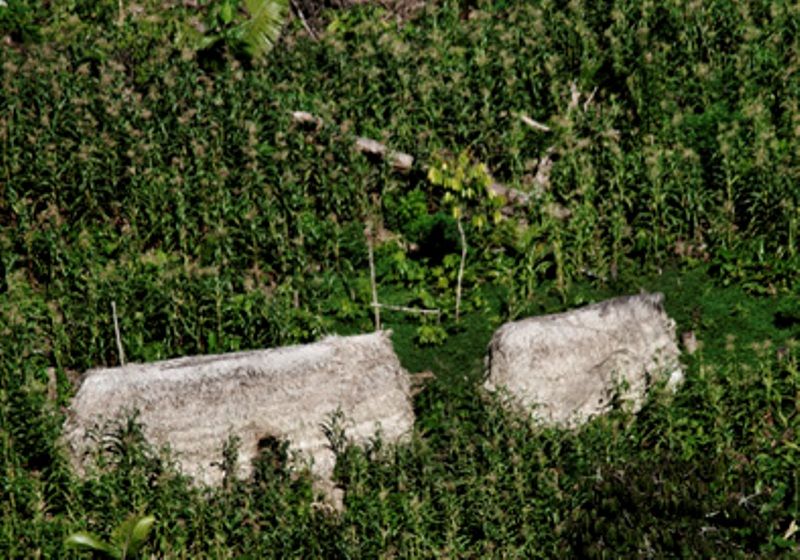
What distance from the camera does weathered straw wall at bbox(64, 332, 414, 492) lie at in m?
10.3

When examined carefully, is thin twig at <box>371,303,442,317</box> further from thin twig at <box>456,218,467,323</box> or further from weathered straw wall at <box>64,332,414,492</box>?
weathered straw wall at <box>64,332,414,492</box>

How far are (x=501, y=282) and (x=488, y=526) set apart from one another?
3331 millimetres

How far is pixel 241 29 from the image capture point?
15539 mm

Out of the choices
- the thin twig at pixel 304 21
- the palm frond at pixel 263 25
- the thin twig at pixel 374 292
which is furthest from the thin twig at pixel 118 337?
the thin twig at pixel 304 21

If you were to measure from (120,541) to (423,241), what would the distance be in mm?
4427

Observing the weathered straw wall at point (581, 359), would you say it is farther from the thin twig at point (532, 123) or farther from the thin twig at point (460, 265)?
the thin twig at point (532, 123)

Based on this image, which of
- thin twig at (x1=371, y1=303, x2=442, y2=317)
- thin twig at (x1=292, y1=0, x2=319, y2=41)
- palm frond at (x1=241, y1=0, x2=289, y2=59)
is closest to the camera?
thin twig at (x1=371, y1=303, x2=442, y2=317)

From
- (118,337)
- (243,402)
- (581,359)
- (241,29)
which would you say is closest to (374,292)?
(243,402)

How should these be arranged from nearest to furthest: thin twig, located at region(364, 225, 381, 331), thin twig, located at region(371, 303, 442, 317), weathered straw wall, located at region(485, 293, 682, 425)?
weathered straw wall, located at region(485, 293, 682, 425)
thin twig, located at region(364, 225, 381, 331)
thin twig, located at region(371, 303, 442, 317)

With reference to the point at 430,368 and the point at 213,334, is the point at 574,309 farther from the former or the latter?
the point at 213,334

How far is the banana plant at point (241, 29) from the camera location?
15.4 m

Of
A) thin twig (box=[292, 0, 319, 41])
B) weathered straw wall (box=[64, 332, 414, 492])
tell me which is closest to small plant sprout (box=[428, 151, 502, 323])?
weathered straw wall (box=[64, 332, 414, 492])

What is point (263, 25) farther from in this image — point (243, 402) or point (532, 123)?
point (243, 402)

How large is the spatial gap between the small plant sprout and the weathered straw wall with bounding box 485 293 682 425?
204cm
